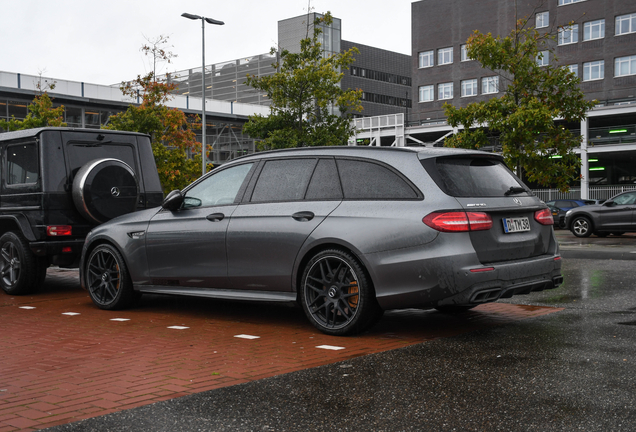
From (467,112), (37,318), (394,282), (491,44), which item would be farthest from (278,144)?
(394,282)

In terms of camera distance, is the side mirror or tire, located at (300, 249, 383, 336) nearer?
tire, located at (300, 249, 383, 336)

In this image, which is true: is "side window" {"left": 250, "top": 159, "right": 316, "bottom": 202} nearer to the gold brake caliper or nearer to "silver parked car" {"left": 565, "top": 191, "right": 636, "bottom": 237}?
the gold brake caliper

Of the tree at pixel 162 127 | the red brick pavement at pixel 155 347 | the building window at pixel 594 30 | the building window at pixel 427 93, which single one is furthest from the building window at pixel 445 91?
the red brick pavement at pixel 155 347

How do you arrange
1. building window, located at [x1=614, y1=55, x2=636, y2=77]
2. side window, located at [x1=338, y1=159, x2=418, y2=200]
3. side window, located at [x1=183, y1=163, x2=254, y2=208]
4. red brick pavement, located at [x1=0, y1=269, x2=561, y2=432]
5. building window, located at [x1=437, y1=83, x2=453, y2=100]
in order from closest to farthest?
red brick pavement, located at [x1=0, y1=269, x2=561, y2=432] < side window, located at [x1=338, y1=159, x2=418, y2=200] < side window, located at [x1=183, y1=163, x2=254, y2=208] < building window, located at [x1=614, y1=55, x2=636, y2=77] < building window, located at [x1=437, y1=83, x2=453, y2=100]

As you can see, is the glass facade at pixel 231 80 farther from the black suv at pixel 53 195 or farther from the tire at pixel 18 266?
the tire at pixel 18 266

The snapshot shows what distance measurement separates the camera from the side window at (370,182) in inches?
245

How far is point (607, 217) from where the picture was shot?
23.7 metres

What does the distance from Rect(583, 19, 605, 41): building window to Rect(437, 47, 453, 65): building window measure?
451 inches

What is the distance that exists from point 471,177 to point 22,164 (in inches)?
257

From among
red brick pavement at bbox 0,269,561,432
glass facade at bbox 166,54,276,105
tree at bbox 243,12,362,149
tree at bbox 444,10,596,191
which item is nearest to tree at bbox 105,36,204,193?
tree at bbox 243,12,362,149

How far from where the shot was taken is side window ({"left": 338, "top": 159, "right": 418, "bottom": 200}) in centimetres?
621

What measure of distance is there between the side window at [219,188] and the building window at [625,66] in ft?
157

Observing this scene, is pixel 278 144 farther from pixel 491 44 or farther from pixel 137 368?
pixel 137 368

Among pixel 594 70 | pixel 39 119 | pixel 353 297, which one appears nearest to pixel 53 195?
pixel 353 297
